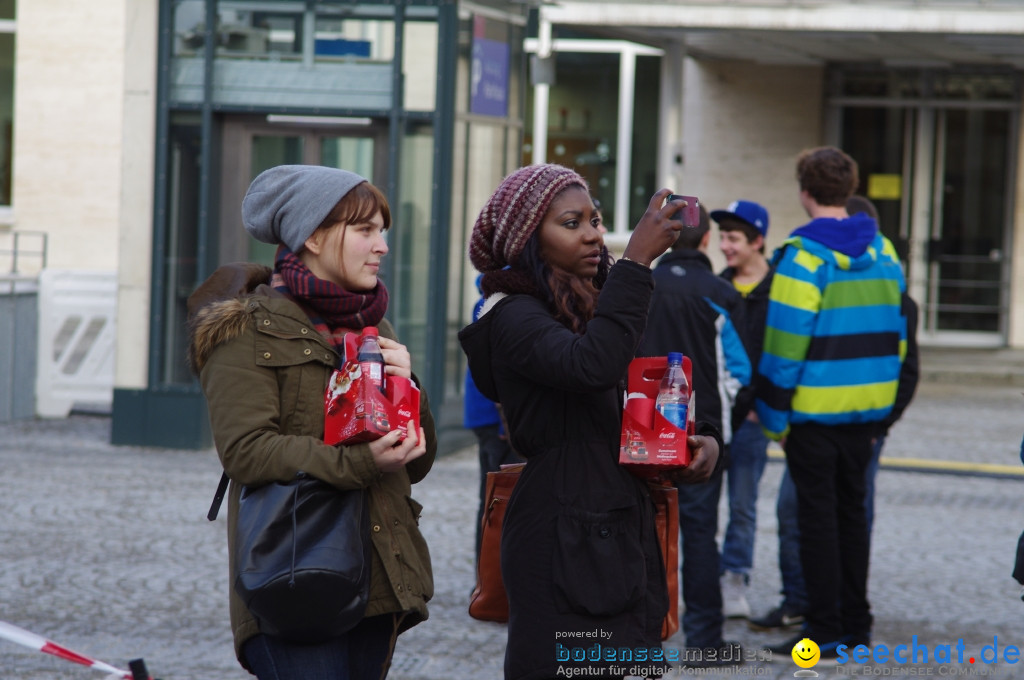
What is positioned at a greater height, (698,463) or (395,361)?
(395,361)

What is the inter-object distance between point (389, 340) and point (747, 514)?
12.3 ft

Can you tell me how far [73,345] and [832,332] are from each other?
8504 millimetres

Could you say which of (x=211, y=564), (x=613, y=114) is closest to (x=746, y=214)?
(x=211, y=564)

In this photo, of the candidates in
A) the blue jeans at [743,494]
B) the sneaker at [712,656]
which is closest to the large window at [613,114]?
the blue jeans at [743,494]

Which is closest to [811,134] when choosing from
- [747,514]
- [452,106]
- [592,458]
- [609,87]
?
[609,87]

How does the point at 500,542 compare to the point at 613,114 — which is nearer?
the point at 500,542

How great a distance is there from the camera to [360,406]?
2781 mm

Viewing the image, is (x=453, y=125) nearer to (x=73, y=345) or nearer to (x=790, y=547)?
(x=73, y=345)

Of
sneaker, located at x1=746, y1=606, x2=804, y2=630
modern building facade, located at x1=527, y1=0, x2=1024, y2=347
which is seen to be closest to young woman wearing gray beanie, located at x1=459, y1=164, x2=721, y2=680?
sneaker, located at x1=746, y1=606, x2=804, y2=630

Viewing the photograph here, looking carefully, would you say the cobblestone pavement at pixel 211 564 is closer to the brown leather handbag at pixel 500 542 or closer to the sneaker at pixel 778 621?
the sneaker at pixel 778 621

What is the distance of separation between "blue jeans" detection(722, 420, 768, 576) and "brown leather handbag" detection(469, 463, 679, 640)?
3090 millimetres

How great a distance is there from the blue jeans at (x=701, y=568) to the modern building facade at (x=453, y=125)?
5015mm

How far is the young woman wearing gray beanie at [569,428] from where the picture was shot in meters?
2.93

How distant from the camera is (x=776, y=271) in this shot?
215 inches
